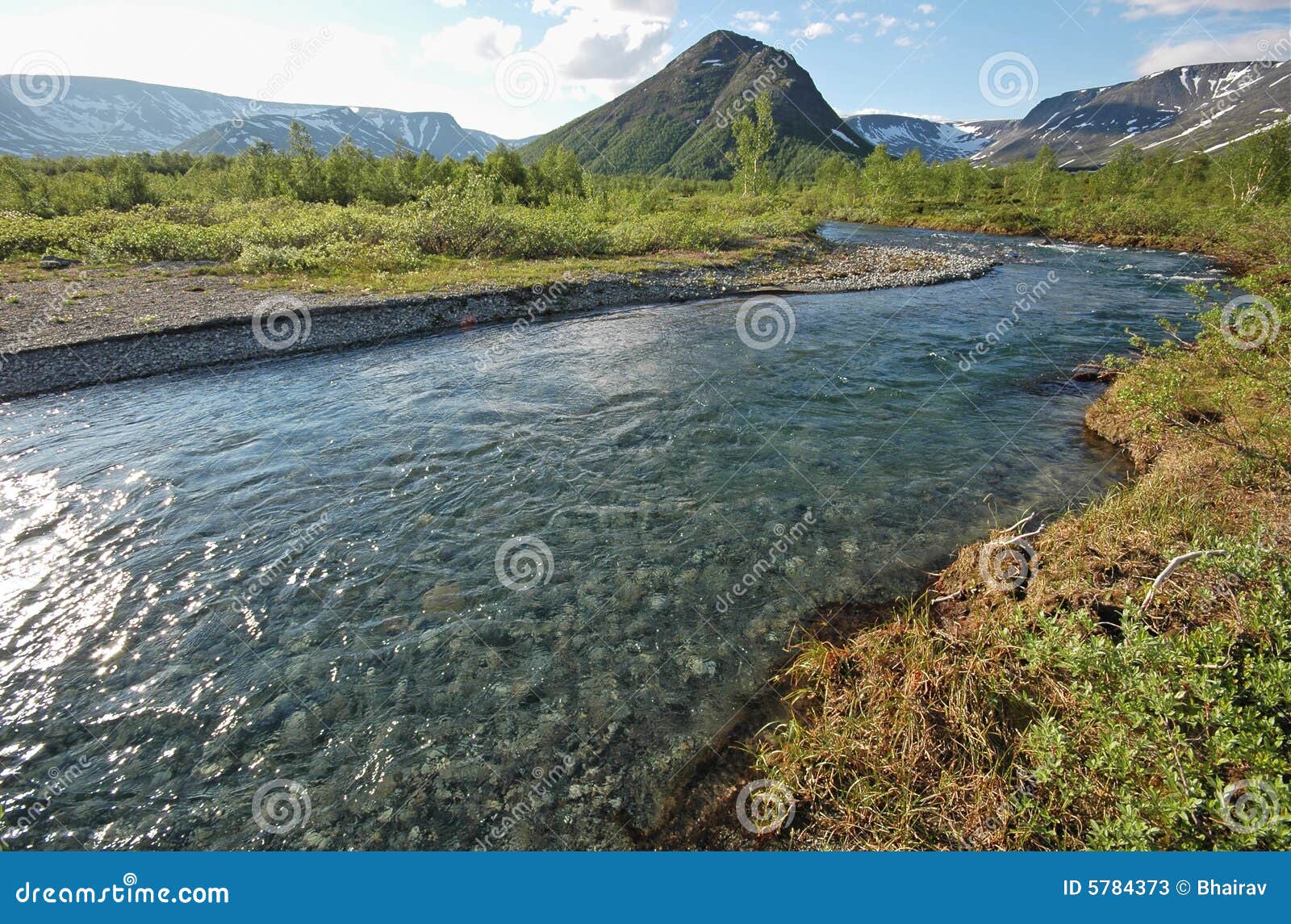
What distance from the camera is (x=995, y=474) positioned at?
39.4 feet

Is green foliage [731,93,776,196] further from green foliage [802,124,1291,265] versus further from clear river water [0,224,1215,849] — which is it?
clear river water [0,224,1215,849]

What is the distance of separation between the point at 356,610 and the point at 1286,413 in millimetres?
15816

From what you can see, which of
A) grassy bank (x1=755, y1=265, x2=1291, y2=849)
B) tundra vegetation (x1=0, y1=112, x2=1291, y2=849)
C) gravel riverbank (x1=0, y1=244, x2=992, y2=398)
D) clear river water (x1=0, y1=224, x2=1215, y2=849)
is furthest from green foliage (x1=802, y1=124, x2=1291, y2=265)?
grassy bank (x1=755, y1=265, x2=1291, y2=849)

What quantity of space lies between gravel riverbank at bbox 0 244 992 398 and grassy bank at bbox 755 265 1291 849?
2248 cm

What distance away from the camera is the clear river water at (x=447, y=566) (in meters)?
6.11

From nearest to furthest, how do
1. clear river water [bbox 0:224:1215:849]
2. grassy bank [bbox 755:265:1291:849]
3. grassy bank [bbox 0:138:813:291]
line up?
grassy bank [bbox 755:265:1291:849] < clear river water [bbox 0:224:1215:849] < grassy bank [bbox 0:138:813:291]

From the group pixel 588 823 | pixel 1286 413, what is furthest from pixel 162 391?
pixel 1286 413

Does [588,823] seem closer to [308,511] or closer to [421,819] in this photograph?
[421,819]

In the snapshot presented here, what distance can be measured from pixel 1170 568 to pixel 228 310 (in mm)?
29545

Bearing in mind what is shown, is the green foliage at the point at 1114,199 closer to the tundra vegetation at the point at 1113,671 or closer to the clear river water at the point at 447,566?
the tundra vegetation at the point at 1113,671

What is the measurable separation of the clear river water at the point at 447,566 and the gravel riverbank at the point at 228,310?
2.11 meters

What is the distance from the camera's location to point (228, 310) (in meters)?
23.0

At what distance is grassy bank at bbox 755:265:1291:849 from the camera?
171 inches

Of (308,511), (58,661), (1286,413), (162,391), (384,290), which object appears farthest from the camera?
(384,290)
